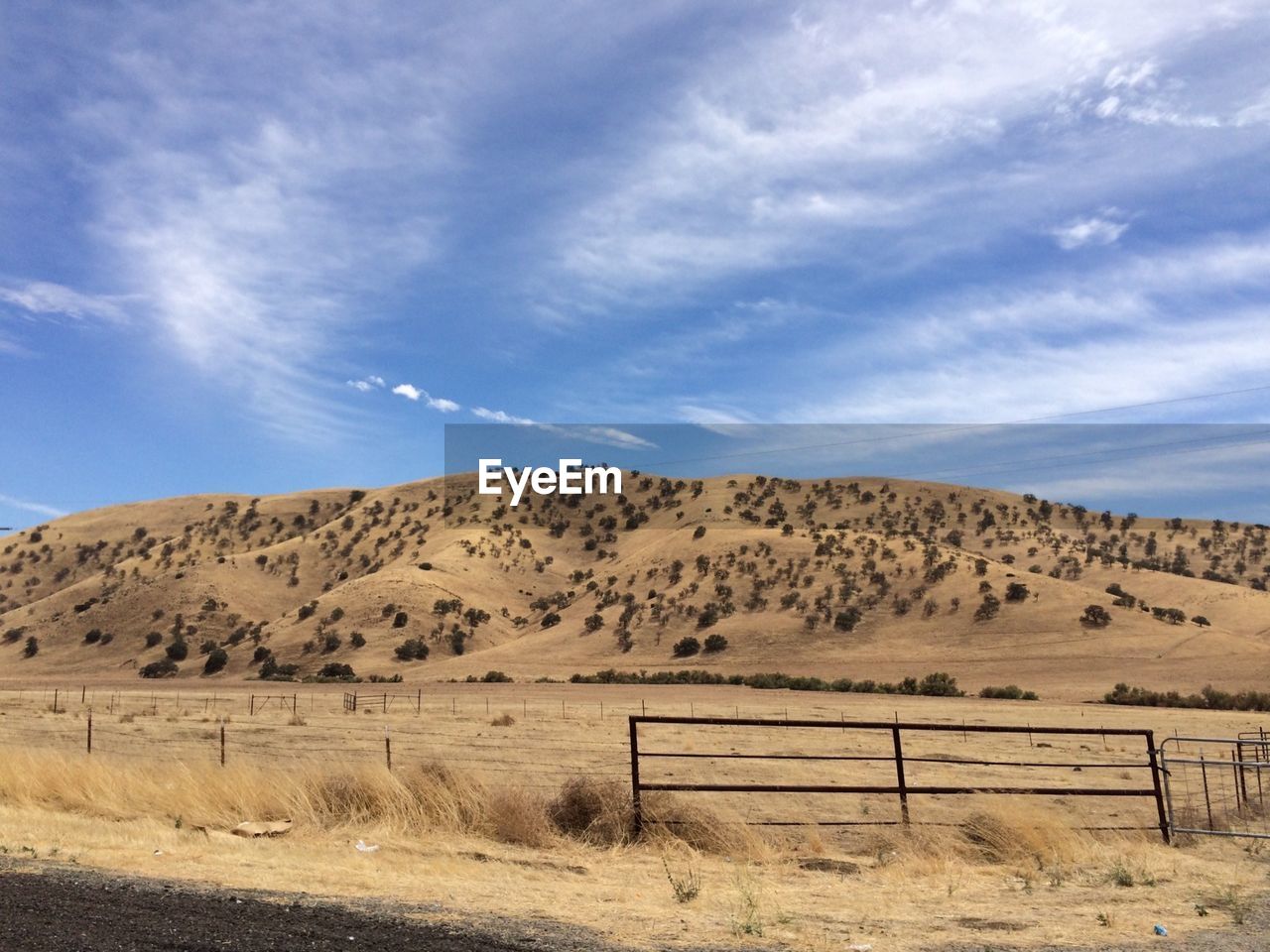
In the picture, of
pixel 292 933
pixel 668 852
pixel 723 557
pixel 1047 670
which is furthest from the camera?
pixel 723 557

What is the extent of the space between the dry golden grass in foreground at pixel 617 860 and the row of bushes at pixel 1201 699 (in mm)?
39580

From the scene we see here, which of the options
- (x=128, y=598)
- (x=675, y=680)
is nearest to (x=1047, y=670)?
(x=675, y=680)

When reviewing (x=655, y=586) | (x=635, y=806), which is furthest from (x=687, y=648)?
(x=635, y=806)

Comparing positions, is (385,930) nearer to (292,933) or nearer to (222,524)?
(292,933)

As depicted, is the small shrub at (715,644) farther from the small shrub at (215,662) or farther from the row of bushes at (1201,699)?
the small shrub at (215,662)

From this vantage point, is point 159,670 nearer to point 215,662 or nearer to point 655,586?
point 215,662

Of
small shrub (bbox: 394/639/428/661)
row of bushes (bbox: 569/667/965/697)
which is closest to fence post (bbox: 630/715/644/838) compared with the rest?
row of bushes (bbox: 569/667/965/697)

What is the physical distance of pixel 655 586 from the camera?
87125 millimetres

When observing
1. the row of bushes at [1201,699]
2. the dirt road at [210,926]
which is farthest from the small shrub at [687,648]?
the dirt road at [210,926]

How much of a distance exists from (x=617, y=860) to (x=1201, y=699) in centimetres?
4613

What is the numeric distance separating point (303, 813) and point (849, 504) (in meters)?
109

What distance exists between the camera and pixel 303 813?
12695 millimetres

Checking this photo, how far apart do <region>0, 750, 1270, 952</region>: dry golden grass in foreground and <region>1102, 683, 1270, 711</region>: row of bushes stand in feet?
130

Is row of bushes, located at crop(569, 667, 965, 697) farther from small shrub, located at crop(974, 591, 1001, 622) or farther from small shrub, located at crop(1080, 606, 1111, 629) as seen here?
small shrub, located at crop(1080, 606, 1111, 629)
